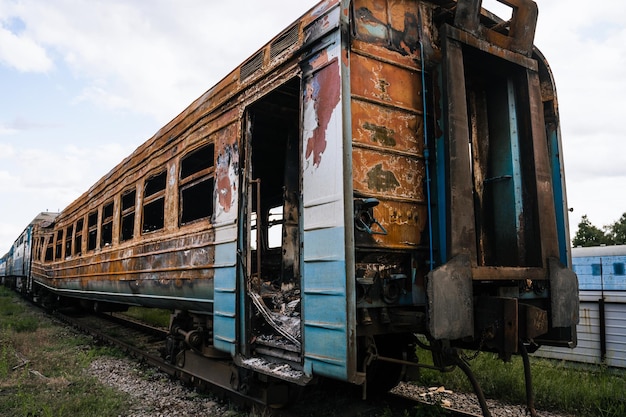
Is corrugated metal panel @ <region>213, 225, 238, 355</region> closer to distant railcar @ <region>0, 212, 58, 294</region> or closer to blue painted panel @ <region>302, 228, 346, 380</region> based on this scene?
blue painted panel @ <region>302, 228, 346, 380</region>

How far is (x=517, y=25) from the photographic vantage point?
375cm

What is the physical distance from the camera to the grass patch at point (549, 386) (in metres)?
4.42

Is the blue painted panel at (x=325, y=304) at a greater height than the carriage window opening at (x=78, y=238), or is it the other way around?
the carriage window opening at (x=78, y=238)

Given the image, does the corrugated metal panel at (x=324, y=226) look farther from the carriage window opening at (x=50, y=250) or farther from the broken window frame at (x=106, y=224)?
the carriage window opening at (x=50, y=250)

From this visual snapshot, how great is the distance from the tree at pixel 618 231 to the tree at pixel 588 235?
83 centimetres

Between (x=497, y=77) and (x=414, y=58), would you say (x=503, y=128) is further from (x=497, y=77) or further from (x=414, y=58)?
(x=414, y=58)

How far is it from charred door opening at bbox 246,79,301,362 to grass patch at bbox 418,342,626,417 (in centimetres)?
198

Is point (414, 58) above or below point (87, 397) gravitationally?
above

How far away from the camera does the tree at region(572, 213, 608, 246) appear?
36.2 m

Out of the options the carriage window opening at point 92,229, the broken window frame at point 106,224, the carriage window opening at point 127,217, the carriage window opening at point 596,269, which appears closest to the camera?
the carriage window opening at point 596,269

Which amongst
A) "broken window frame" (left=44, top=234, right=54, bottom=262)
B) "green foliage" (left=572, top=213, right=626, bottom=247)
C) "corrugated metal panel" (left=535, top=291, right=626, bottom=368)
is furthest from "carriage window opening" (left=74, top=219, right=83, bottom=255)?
"green foliage" (left=572, top=213, right=626, bottom=247)

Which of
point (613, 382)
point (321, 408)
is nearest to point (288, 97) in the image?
point (321, 408)

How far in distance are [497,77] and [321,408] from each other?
3347mm

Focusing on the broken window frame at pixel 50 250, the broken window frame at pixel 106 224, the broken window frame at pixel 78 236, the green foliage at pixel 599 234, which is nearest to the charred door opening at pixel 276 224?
the broken window frame at pixel 106 224
